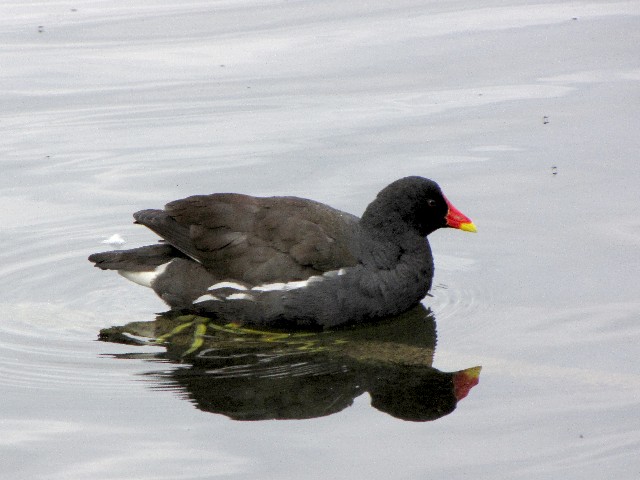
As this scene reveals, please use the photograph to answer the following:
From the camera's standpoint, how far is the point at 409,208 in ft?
26.6

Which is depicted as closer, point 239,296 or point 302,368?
point 302,368

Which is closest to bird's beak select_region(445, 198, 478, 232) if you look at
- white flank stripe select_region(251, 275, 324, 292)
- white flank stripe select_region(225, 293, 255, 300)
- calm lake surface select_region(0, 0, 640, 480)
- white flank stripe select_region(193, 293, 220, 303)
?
calm lake surface select_region(0, 0, 640, 480)

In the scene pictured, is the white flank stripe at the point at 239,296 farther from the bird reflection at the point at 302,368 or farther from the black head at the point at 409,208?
the black head at the point at 409,208

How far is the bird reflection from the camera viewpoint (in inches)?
257

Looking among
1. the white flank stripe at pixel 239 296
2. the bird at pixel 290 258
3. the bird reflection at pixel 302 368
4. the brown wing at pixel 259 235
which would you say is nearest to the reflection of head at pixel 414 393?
the bird reflection at pixel 302 368

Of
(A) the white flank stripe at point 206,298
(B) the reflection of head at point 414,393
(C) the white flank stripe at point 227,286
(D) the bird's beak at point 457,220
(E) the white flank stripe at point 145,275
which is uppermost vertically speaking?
(D) the bird's beak at point 457,220

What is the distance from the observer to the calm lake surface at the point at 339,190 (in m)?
6.05

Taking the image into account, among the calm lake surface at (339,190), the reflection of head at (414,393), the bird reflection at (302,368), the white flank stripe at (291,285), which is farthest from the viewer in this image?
the white flank stripe at (291,285)

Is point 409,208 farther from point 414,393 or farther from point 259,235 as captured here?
point 414,393

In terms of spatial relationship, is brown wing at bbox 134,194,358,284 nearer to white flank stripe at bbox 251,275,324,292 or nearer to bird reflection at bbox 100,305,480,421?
white flank stripe at bbox 251,275,324,292

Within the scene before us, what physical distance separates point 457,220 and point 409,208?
14.3 inches

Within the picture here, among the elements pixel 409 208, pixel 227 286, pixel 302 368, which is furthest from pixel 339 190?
pixel 302 368

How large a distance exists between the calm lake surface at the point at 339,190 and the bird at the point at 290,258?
1.02 ft

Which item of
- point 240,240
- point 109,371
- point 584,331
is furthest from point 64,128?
point 584,331
